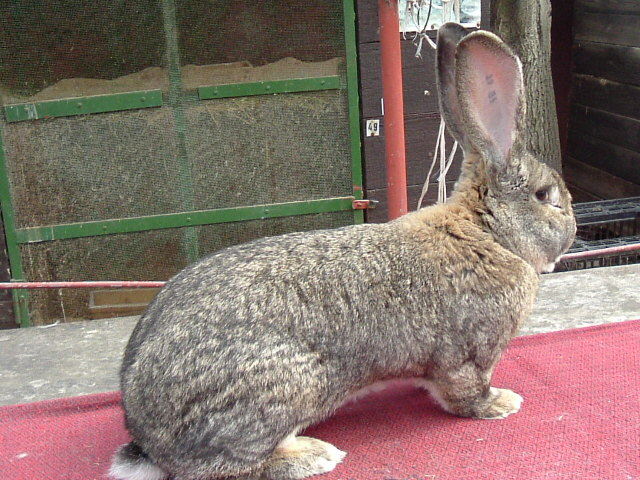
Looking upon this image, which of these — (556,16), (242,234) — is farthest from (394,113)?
(556,16)

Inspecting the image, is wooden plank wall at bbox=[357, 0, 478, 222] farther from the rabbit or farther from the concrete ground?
the rabbit

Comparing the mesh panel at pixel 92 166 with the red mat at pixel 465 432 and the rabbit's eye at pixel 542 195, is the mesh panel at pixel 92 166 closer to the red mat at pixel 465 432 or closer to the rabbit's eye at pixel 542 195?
the red mat at pixel 465 432

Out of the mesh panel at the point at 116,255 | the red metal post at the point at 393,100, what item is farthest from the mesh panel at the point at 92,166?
the red metal post at the point at 393,100

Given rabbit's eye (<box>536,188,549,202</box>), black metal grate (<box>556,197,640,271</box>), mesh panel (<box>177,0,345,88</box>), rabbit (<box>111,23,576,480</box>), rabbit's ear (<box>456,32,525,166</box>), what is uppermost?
mesh panel (<box>177,0,345,88</box>)

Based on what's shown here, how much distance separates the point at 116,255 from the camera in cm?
501

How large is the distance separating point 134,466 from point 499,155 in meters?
1.53

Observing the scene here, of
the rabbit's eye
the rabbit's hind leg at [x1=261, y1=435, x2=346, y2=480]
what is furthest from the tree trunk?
the rabbit's hind leg at [x1=261, y1=435, x2=346, y2=480]

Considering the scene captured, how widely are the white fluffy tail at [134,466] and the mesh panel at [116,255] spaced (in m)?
2.82

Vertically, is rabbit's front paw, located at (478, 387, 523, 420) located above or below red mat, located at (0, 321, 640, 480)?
above

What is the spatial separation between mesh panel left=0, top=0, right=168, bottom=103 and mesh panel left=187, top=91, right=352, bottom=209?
476mm

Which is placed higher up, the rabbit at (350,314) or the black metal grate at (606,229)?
the rabbit at (350,314)

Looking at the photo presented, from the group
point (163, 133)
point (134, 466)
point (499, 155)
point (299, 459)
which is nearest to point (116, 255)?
point (163, 133)

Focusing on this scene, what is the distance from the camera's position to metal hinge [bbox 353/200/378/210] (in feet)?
17.1

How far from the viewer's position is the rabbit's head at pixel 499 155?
240 centimetres
